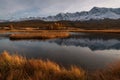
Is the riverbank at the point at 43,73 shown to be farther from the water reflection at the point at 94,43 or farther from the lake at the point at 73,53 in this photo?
the water reflection at the point at 94,43

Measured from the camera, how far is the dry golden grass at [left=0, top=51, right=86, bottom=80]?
7.71m

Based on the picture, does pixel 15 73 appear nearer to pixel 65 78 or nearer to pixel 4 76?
pixel 4 76

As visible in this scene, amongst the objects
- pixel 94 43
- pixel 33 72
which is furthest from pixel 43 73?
pixel 94 43

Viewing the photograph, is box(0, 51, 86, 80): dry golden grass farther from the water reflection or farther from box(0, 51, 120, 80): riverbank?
the water reflection

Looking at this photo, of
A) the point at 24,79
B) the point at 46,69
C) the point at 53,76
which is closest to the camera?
the point at 24,79

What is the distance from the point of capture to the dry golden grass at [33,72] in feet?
25.3

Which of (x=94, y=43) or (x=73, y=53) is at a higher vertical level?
(x=73, y=53)

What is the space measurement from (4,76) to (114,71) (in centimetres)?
402

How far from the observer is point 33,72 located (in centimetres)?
853

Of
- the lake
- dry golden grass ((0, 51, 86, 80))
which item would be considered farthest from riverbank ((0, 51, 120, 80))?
the lake

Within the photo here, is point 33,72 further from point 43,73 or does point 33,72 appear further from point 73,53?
point 73,53

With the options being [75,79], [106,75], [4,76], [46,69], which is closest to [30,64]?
[46,69]

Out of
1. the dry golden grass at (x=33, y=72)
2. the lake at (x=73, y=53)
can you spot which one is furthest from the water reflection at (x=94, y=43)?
the dry golden grass at (x=33, y=72)

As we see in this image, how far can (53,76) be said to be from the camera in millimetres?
7965
